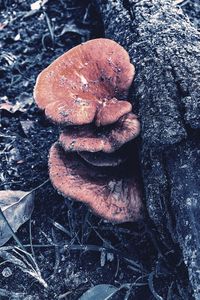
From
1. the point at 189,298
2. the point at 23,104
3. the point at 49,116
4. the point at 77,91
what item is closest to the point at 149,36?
the point at 77,91

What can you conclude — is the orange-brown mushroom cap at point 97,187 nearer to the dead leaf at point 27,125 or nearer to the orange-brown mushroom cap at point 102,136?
the orange-brown mushroom cap at point 102,136

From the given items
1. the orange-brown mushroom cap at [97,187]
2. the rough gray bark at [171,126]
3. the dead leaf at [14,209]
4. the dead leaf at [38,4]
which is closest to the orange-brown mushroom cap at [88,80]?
the rough gray bark at [171,126]

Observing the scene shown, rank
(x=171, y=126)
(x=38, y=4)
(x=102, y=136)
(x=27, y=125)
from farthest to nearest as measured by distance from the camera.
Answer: (x=38, y=4)
(x=27, y=125)
(x=102, y=136)
(x=171, y=126)

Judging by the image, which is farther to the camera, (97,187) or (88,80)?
(88,80)

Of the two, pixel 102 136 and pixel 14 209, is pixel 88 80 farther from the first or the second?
pixel 14 209

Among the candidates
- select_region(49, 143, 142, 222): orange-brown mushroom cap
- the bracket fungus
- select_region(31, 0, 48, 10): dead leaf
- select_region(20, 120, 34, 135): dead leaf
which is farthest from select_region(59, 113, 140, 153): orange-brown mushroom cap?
select_region(31, 0, 48, 10): dead leaf

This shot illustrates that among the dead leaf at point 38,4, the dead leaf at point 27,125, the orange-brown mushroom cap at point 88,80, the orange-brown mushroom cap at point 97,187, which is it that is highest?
the orange-brown mushroom cap at point 88,80

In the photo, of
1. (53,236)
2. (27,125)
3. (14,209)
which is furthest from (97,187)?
(27,125)

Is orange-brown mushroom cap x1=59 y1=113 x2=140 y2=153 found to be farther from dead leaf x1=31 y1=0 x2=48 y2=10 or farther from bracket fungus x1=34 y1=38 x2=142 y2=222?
dead leaf x1=31 y1=0 x2=48 y2=10
